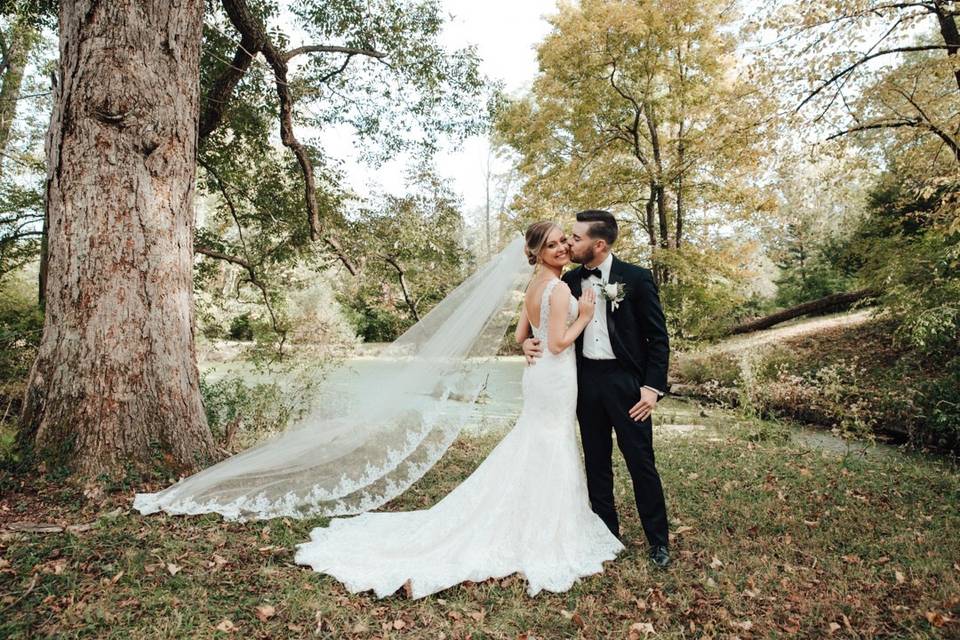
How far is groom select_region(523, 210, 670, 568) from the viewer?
3.46m

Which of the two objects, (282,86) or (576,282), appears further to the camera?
(282,86)

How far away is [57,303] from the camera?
393 centimetres

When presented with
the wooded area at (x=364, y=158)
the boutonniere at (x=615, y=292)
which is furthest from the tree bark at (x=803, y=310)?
the boutonniere at (x=615, y=292)

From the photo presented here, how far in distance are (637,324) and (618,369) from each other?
0.33 metres

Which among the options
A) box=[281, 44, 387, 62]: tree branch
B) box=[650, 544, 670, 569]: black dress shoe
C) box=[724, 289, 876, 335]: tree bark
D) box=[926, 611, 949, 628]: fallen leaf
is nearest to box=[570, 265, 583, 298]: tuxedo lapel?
box=[650, 544, 670, 569]: black dress shoe

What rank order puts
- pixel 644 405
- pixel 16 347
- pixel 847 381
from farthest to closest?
pixel 847 381 < pixel 16 347 < pixel 644 405

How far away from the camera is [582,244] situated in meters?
3.62

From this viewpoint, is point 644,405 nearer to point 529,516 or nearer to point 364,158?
point 529,516

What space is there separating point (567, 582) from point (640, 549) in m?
0.77

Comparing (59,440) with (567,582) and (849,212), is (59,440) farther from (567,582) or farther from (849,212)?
(849,212)

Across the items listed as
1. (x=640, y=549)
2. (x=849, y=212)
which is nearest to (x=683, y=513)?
(x=640, y=549)

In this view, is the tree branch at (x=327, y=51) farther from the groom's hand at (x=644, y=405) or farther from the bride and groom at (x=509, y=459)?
the groom's hand at (x=644, y=405)

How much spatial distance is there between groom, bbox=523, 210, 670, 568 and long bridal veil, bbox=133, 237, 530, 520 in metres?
0.57

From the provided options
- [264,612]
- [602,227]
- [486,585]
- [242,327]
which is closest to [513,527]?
[486,585]
